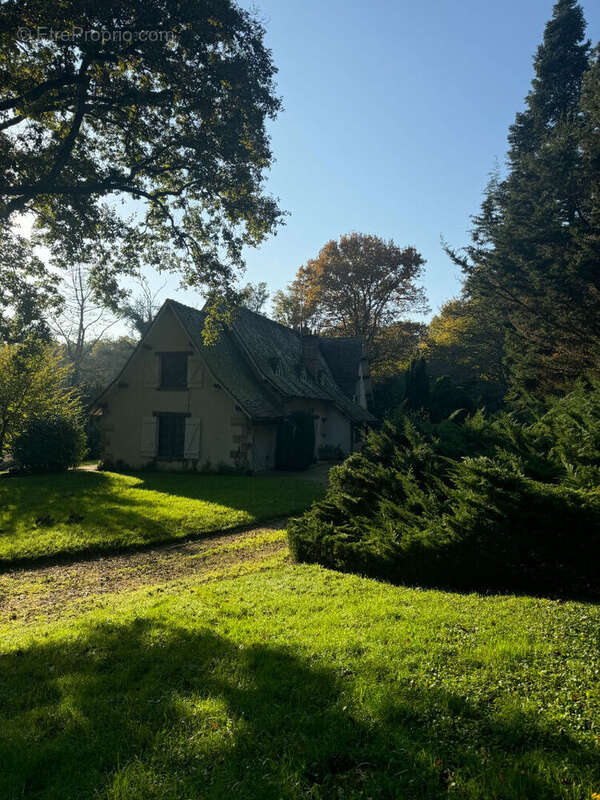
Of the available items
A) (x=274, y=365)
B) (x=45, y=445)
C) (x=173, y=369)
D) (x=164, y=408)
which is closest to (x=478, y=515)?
(x=164, y=408)

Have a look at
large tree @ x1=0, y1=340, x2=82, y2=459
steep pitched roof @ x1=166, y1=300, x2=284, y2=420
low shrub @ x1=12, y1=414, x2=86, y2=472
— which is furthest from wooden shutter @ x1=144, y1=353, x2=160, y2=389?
large tree @ x1=0, y1=340, x2=82, y2=459

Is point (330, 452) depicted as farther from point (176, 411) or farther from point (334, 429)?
point (176, 411)

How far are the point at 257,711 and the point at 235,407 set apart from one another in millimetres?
16289

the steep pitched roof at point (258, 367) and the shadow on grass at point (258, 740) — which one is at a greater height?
the steep pitched roof at point (258, 367)

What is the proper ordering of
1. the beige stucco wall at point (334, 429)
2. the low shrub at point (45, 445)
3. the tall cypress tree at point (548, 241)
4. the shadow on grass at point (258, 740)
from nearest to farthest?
the shadow on grass at point (258, 740), the tall cypress tree at point (548, 241), the low shrub at point (45, 445), the beige stucco wall at point (334, 429)

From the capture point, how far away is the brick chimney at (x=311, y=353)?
2789cm

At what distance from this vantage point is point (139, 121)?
13.0 metres

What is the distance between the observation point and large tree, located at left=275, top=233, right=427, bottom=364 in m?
42.3

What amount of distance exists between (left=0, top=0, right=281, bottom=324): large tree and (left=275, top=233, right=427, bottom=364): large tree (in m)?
26.8

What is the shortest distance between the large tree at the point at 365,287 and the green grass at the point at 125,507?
2695 cm

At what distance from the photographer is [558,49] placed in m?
30.9

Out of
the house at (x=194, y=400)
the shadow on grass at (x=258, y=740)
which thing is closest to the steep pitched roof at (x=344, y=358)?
the house at (x=194, y=400)

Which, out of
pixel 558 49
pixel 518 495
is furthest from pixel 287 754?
pixel 558 49

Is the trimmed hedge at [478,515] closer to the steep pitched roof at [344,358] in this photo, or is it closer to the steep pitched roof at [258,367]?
the steep pitched roof at [258,367]
